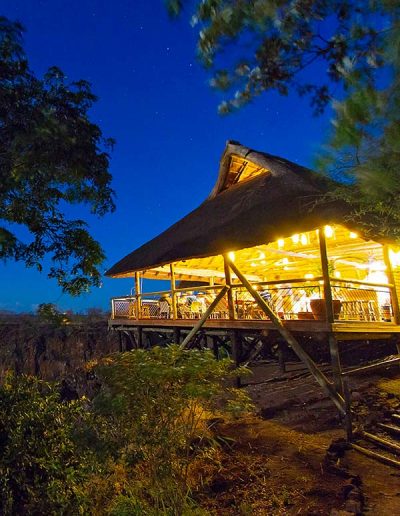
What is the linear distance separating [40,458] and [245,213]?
7.54 metres

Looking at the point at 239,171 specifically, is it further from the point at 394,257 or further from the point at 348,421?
the point at 348,421

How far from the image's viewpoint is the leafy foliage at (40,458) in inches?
143

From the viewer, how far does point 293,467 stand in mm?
4895

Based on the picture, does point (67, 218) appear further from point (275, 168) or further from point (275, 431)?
point (275, 168)

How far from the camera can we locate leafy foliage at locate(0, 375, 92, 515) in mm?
3621

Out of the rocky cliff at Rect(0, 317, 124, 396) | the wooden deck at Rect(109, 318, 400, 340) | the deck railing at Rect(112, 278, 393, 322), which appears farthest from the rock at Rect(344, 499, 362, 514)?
the rocky cliff at Rect(0, 317, 124, 396)

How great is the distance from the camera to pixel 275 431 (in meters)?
6.41

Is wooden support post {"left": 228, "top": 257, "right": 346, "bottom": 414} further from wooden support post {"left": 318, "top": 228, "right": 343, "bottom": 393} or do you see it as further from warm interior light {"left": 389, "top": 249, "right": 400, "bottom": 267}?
warm interior light {"left": 389, "top": 249, "right": 400, "bottom": 267}

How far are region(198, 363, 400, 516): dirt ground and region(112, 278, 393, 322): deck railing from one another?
7.44 feet

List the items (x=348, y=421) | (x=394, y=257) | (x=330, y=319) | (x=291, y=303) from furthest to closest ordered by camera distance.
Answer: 1. (x=291, y=303)
2. (x=394, y=257)
3. (x=330, y=319)
4. (x=348, y=421)

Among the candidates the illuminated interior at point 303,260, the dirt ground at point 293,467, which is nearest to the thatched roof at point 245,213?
the illuminated interior at point 303,260

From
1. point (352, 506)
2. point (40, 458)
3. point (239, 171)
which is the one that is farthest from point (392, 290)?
point (40, 458)

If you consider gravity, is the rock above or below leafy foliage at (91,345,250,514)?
below

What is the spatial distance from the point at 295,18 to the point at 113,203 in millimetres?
→ 4142
